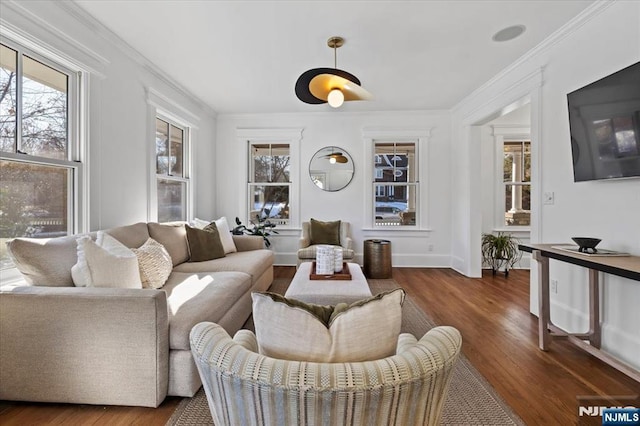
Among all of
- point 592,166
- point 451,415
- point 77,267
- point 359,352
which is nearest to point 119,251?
point 77,267

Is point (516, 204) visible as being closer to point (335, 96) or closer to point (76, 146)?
point (335, 96)

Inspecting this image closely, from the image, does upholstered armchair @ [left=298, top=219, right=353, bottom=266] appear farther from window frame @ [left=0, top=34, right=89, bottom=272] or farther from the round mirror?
window frame @ [left=0, top=34, right=89, bottom=272]

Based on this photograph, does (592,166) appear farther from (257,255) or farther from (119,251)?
(119,251)

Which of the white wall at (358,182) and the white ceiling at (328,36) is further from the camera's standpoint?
the white wall at (358,182)

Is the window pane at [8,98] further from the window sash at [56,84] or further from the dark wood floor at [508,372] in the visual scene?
the dark wood floor at [508,372]

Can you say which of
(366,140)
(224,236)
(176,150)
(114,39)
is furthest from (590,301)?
(176,150)

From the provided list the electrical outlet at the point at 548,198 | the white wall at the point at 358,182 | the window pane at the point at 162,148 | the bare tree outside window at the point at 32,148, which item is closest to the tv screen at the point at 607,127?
the electrical outlet at the point at 548,198

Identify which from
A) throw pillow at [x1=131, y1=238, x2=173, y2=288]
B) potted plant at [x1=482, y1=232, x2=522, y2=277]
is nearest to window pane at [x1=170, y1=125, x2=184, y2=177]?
throw pillow at [x1=131, y1=238, x2=173, y2=288]

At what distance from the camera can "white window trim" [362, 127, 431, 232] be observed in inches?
203

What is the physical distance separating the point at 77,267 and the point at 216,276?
980 mm

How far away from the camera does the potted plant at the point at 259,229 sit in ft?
16.0

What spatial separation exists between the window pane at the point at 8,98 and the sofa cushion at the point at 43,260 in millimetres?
729

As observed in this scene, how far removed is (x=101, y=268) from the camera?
74.3 inches

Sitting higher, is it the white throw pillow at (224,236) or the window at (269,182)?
the window at (269,182)
